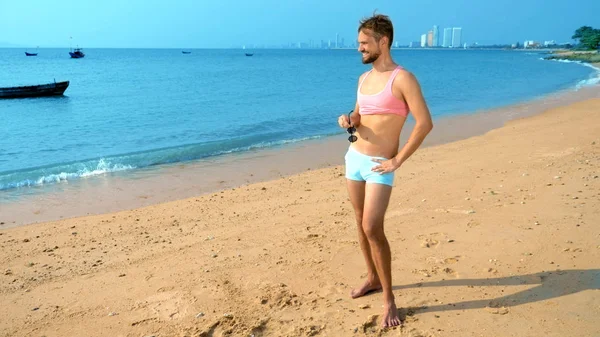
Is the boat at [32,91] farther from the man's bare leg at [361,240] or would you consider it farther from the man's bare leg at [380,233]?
the man's bare leg at [380,233]

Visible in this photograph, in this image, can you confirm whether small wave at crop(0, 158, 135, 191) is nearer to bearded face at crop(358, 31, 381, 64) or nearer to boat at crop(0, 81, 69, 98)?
bearded face at crop(358, 31, 381, 64)

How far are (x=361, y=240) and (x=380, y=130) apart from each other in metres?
0.97

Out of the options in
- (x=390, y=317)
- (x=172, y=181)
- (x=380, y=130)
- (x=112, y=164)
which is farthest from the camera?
(x=112, y=164)

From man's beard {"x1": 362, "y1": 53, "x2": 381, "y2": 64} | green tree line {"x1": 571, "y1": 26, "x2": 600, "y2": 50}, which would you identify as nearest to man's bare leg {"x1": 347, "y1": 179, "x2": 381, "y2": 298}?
man's beard {"x1": 362, "y1": 53, "x2": 381, "y2": 64}

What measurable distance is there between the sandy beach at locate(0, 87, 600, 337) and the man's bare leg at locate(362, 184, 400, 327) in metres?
0.15

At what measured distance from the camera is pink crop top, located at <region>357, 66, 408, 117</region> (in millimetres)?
3268

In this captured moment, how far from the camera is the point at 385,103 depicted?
131 inches

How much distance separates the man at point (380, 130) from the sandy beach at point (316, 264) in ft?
2.23

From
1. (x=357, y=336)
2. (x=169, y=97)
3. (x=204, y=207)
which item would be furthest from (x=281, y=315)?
(x=169, y=97)

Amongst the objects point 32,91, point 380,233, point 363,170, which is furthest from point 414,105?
point 32,91

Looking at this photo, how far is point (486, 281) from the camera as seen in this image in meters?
4.21

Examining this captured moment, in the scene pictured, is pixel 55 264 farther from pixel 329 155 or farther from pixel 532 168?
pixel 329 155

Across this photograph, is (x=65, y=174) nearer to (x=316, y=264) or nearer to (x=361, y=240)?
(x=316, y=264)

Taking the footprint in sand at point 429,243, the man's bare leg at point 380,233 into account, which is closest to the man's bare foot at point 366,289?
the man's bare leg at point 380,233
